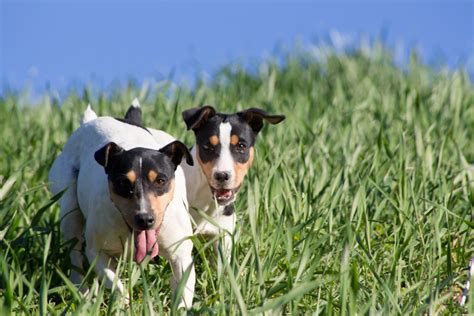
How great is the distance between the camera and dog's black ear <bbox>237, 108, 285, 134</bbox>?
6957 mm

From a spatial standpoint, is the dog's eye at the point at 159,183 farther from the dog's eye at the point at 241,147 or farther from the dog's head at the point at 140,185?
the dog's eye at the point at 241,147

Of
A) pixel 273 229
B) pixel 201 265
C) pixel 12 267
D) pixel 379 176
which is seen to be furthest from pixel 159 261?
pixel 379 176

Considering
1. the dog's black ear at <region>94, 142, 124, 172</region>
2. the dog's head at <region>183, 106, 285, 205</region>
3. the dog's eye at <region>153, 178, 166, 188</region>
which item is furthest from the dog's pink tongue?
the dog's head at <region>183, 106, 285, 205</region>

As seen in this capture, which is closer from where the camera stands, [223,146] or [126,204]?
[126,204]

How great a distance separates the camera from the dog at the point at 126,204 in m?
5.85

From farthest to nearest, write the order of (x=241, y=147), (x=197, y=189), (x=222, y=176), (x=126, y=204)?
(x=197, y=189), (x=241, y=147), (x=222, y=176), (x=126, y=204)

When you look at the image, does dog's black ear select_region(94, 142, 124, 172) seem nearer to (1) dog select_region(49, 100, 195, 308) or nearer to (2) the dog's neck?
(1) dog select_region(49, 100, 195, 308)

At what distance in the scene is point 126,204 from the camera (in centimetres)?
587

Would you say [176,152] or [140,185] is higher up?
[176,152]

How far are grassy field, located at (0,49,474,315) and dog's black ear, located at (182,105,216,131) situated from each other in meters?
0.50

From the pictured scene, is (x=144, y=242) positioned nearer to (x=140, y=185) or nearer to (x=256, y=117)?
(x=140, y=185)

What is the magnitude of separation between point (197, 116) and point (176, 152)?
2.22 ft

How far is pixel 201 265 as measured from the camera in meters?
6.69

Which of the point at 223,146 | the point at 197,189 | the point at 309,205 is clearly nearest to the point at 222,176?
the point at 223,146
